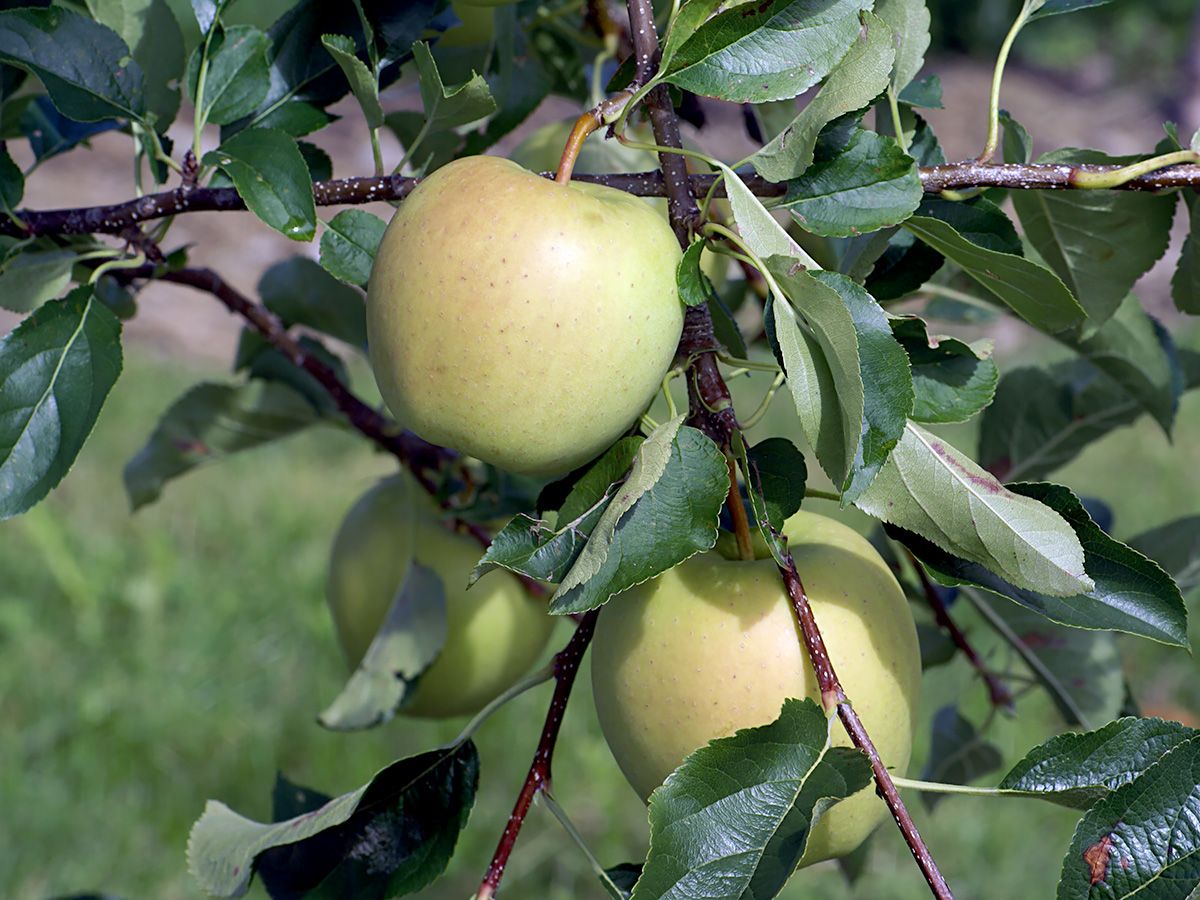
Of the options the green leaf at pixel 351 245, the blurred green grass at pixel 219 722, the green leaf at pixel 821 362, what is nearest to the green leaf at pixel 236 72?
the green leaf at pixel 351 245

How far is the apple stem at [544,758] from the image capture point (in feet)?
2.00

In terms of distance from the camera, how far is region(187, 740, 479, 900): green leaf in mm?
658

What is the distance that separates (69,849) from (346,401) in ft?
3.60

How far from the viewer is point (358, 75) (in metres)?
0.61

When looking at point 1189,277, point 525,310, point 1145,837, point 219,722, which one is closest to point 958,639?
point 1189,277

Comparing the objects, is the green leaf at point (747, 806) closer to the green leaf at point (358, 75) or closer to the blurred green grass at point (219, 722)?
the green leaf at point (358, 75)

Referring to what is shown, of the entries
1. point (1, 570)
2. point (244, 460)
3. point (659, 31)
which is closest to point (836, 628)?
point (659, 31)

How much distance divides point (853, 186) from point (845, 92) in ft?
0.14

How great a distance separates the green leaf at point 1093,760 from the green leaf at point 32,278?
55cm

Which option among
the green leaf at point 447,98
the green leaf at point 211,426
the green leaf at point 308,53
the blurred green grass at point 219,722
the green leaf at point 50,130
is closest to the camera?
the green leaf at point 447,98

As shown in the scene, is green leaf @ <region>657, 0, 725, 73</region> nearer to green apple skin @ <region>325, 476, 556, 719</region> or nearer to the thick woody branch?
the thick woody branch

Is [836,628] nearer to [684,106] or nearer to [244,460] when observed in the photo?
[684,106]

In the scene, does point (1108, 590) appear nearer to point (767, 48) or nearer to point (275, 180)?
point (767, 48)

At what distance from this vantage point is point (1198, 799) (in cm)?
50
